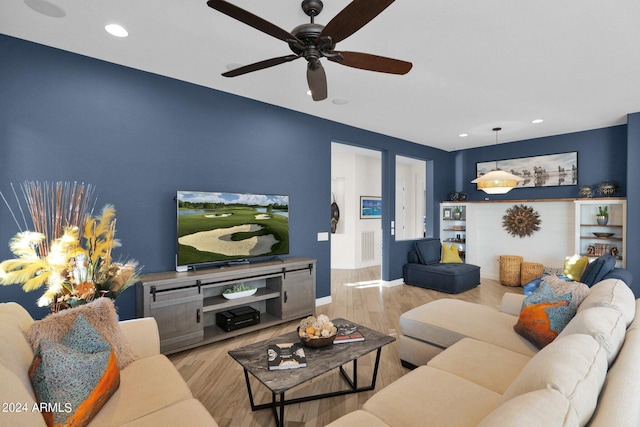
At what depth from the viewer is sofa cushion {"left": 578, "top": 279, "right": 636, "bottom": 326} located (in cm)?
168

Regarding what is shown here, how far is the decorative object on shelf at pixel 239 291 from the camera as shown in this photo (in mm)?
3404

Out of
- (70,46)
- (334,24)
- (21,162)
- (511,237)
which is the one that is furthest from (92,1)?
(511,237)

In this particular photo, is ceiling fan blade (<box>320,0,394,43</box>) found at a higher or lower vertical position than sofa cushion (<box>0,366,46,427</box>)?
higher

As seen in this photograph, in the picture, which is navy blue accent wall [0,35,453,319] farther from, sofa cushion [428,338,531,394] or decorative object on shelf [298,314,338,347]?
sofa cushion [428,338,531,394]

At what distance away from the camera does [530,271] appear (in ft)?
18.4

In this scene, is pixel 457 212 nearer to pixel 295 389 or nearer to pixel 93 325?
pixel 295 389

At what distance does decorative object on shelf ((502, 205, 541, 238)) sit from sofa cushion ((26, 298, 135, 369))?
6.67 m

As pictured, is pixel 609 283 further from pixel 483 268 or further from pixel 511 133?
pixel 483 268

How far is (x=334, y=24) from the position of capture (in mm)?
1687

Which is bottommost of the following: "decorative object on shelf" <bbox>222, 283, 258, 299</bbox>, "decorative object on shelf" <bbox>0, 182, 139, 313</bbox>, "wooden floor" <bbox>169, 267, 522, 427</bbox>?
"wooden floor" <bbox>169, 267, 522, 427</bbox>

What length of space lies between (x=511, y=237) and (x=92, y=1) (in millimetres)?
7128

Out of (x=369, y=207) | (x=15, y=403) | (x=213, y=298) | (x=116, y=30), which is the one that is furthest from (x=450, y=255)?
(x=15, y=403)

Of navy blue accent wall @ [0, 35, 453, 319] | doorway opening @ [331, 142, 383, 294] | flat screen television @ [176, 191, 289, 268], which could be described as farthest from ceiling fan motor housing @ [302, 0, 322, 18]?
doorway opening @ [331, 142, 383, 294]

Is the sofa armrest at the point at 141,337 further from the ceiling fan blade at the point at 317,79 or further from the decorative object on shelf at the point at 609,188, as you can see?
the decorative object on shelf at the point at 609,188
